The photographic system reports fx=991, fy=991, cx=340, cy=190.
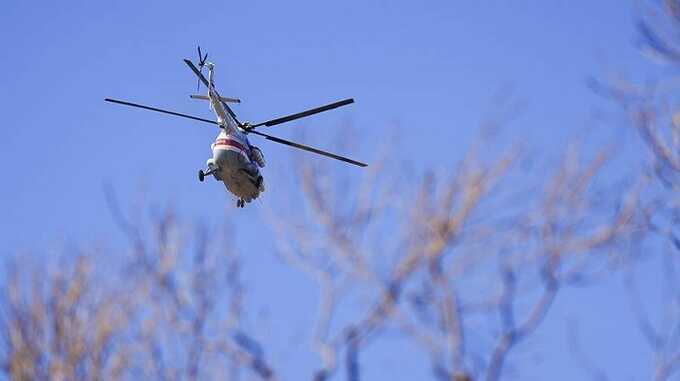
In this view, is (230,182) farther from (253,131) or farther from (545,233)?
(545,233)

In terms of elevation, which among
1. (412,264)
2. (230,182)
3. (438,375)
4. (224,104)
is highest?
(224,104)

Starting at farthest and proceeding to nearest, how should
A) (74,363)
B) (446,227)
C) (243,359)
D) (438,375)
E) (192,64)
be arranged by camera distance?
(192,64) < (74,363) < (446,227) < (243,359) < (438,375)

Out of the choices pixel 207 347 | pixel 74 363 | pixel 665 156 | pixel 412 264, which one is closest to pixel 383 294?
pixel 412 264

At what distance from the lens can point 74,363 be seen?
7988 millimetres

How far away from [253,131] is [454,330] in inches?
209

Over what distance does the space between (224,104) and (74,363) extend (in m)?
3.85

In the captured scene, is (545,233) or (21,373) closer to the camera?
(545,233)

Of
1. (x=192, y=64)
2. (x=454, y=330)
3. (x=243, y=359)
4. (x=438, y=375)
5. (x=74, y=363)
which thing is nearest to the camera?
(x=438, y=375)

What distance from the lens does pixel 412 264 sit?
702 centimetres

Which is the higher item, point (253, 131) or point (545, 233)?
point (253, 131)

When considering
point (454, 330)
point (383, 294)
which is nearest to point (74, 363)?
point (383, 294)

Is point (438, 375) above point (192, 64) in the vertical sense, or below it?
below

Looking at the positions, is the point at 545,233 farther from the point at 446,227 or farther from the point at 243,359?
the point at 243,359

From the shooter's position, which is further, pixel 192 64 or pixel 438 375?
pixel 192 64
